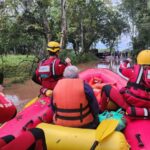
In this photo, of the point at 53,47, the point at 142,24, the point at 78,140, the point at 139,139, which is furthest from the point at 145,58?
the point at 142,24

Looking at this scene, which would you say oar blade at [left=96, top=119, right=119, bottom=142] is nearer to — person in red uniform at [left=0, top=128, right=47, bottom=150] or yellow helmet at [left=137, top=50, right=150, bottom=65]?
person in red uniform at [left=0, top=128, right=47, bottom=150]

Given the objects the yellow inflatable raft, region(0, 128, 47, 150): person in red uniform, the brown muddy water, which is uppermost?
region(0, 128, 47, 150): person in red uniform

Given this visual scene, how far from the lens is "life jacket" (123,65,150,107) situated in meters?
5.00

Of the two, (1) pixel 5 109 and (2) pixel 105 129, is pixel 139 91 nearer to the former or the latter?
(2) pixel 105 129

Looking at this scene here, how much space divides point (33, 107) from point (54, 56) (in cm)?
99

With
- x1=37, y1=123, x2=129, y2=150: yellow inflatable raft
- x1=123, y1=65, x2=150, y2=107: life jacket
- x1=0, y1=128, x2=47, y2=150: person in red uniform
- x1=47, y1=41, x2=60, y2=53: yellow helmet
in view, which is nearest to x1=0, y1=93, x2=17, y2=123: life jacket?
x1=0, y1=128, x2=47, y2=150: person in red uniform

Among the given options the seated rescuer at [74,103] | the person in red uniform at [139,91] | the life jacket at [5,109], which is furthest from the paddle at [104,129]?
the life jacket at [5,109]

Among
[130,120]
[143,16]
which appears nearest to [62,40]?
[143,16]

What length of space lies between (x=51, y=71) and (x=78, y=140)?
234 cm

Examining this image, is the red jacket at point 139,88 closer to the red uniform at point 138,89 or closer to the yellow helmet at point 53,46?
the red uniform at point 138,89

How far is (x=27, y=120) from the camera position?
567cm

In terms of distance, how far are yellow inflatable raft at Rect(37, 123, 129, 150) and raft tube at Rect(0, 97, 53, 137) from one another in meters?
0.87

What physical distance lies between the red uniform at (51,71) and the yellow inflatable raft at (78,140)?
2.08 m

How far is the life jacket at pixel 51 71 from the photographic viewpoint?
654 centimetres
